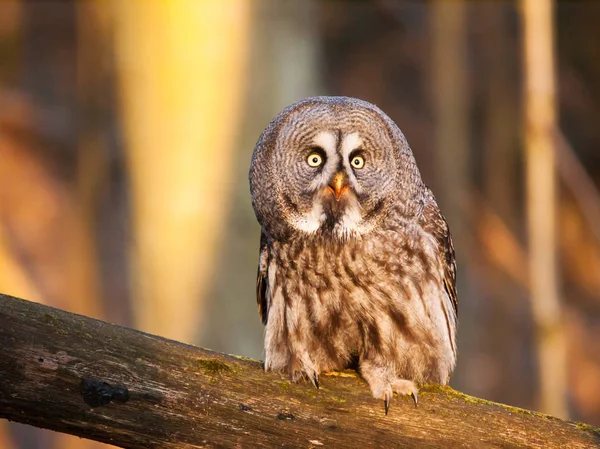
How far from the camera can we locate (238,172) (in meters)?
4.22

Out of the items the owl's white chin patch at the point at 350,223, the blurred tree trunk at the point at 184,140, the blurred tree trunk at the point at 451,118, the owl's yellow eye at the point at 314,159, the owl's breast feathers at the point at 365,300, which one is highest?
the blurred tree trunk at the point at 451,118

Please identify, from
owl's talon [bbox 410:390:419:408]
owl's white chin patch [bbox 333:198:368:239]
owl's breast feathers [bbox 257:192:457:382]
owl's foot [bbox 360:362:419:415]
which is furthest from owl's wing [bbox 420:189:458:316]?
owl's talon [bbox 410:390:419:408]

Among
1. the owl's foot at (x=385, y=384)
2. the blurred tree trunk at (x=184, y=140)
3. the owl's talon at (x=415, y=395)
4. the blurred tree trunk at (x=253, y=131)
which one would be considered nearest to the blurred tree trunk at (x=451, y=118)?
the blurred tree trunk at (x=253, y=131)

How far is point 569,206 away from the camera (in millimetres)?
12375

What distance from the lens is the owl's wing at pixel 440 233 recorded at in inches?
131

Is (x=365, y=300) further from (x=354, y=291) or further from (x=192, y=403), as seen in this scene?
(x=192, y=403)

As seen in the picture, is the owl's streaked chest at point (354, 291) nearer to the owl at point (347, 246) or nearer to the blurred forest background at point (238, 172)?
the owl at point (347, 246)

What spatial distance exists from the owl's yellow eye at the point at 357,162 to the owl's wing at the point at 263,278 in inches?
20.5

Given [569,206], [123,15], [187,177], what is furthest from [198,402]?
[569,206]

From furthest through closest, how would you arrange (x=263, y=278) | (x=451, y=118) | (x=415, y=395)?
(x=451, y=118), (x=263, y=278), (x=415, y=395)

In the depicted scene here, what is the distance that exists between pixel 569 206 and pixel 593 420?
397 centimetres

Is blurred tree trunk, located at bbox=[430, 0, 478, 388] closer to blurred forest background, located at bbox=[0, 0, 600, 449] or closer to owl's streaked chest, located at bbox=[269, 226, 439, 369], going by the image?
blurred forest background, located at bbox=[0, 0, 600, 449]

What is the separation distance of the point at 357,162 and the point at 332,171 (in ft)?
0.39

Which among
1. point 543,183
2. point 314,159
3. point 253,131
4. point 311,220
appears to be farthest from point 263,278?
point 543,183
